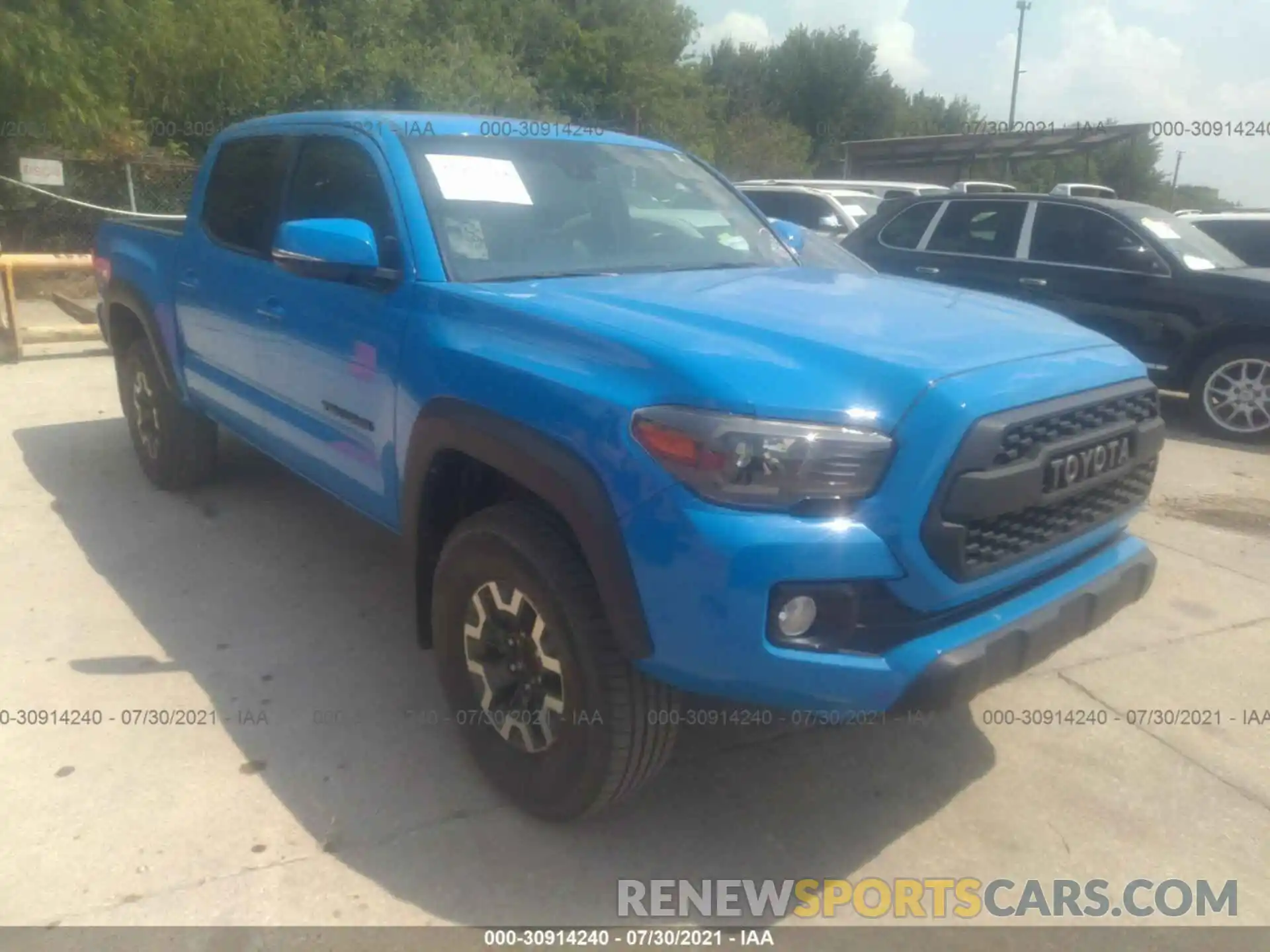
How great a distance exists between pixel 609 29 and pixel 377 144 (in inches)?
1173

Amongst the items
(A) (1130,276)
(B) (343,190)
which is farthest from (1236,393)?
(B) (343,190)

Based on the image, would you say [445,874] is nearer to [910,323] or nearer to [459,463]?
[459,463]

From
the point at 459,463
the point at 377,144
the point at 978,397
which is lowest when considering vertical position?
the point at 459,463

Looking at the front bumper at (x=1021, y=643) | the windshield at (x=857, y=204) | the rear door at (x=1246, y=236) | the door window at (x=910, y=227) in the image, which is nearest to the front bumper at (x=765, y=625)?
the front bumper at (x=1021, y=643)

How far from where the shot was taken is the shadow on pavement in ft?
9.02

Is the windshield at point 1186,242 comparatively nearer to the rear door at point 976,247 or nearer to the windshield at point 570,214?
the rear door at point 976,247

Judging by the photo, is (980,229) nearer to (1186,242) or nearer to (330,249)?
(1186,242)

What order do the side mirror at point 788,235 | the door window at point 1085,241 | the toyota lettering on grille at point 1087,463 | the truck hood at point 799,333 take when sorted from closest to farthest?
the truck hood at point 799,333, the toyota lettering on grille at point 1087,463, the side mirror at point 788,235, the door window at point 1085,241

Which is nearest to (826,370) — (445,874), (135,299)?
(445,874)

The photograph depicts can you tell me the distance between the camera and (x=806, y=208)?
42.3 feet

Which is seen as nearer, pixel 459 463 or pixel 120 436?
pixel 459 463

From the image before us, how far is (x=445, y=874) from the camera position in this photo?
8.84 feet

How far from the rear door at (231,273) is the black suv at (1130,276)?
576 centimetres

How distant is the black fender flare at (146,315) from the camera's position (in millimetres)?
5102
